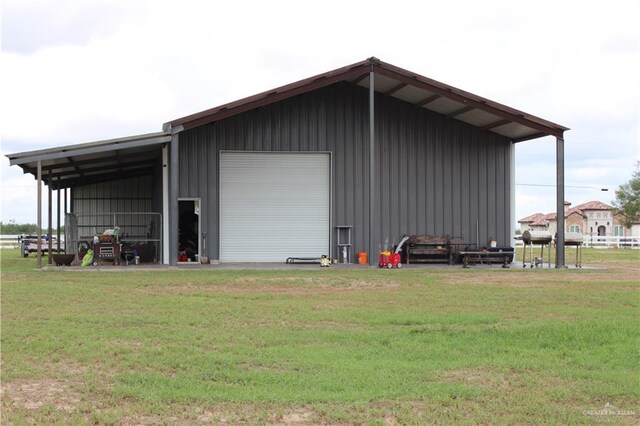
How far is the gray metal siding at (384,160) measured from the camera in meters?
24.8

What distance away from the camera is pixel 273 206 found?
25.6 metres

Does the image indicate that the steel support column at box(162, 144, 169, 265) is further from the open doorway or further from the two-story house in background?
the two-story house in background

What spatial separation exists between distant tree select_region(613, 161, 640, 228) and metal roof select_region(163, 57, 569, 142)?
43.8 m

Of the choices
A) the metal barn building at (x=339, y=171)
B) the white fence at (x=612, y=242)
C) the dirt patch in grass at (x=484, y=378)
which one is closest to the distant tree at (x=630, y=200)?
the white fence at (x=612, y=242)

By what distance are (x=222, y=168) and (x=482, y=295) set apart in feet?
40.9

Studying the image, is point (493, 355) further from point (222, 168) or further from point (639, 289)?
point (222, 168)

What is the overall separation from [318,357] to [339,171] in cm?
1770

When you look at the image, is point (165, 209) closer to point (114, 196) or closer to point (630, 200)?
point (114, 196)

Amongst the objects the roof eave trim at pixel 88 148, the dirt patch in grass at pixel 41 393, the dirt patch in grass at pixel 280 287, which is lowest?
the dirt patch in grass at pixel 41 393

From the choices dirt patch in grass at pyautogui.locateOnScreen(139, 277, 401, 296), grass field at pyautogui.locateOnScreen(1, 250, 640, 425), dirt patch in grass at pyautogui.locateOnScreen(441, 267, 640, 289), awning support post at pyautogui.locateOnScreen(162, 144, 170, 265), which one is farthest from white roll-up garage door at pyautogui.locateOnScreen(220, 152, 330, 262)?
grass field at pyautogui.locateOnScreen(1, 250, 640, 425)

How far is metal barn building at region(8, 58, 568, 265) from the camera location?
24.8 m

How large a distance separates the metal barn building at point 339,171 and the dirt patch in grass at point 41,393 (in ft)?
56.0

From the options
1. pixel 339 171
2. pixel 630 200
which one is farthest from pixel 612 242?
pixel 339 171

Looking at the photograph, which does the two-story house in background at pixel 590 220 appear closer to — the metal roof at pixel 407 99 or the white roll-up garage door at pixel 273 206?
the metal roof at pixel 407 99
